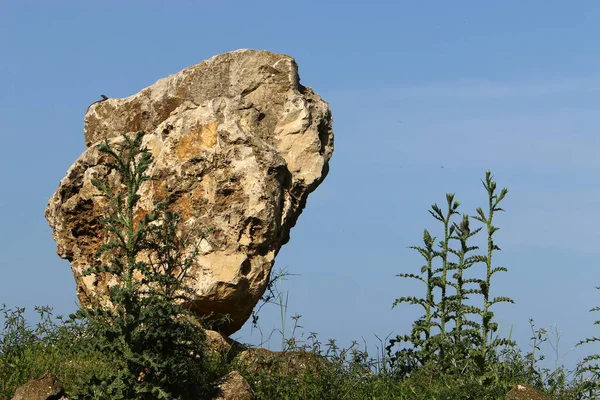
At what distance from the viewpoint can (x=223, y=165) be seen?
460 inches

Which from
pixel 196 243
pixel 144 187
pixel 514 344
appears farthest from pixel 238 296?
pixel 514 344

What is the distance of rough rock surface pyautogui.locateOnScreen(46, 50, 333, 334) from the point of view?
11.5 m

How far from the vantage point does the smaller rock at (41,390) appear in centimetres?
950

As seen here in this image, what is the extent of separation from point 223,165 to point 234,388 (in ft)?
10.5

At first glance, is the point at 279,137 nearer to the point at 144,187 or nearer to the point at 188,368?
the point at 144,187

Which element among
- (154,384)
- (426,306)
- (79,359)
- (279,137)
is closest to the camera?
(154,384)

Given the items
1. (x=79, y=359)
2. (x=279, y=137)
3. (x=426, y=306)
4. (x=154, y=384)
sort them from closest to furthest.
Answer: (x=154, y=384) < (x=79, y=359) < (x=426, y=306) < (x=279, y=137)

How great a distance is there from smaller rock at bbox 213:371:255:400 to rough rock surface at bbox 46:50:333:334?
163cm

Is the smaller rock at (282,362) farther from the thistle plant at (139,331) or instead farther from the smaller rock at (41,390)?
the smaller rock at (41,390)

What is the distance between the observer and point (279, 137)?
12.4 meters

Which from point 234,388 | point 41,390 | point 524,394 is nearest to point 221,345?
point 234,388

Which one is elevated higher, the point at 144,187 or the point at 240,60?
the point at 240,60

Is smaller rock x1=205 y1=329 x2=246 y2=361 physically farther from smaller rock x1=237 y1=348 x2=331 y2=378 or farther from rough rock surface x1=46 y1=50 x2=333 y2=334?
rough rock surface x1=46 y1=50 x2=333 y2=334

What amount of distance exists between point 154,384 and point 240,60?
5367 mm
